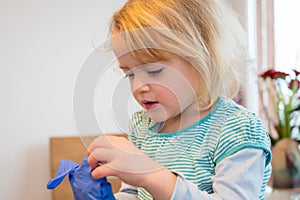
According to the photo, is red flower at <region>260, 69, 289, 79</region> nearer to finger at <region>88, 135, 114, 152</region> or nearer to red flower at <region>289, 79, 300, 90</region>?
red flower at <region>289, 79, 300, 90</region>

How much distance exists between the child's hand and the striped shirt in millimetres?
123

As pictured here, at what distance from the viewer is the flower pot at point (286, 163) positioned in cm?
172

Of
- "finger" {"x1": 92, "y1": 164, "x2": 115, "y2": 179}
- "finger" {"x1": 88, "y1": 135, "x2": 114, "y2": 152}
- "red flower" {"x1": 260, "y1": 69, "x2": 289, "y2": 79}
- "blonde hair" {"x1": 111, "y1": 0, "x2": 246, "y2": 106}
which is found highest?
"blonde hair" {"x1": 111, "y1": 0, "x2": 246, "y2": 106}

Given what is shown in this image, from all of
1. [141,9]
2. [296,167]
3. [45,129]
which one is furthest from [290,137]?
[141,9]

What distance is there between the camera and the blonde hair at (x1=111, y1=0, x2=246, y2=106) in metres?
0.65

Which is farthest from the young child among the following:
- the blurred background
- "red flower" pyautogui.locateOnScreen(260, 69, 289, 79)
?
the blurred background

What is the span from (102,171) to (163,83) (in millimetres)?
157

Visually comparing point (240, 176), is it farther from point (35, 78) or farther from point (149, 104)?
point (35, 78)

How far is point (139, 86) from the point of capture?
0.64 m

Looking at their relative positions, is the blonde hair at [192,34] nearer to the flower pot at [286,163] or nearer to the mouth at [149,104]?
the mouth at [149,104]

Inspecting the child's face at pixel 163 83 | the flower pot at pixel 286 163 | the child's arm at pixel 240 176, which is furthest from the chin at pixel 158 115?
the flower pot at pixel 286 163

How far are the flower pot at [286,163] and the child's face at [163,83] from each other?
43.5 inches

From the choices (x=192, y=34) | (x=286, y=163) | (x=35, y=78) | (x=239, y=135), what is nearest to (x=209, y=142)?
(x=239, y=135)

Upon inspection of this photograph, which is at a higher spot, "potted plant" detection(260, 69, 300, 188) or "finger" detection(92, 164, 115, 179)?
"finger" detection(92, 164, 115, 179)
